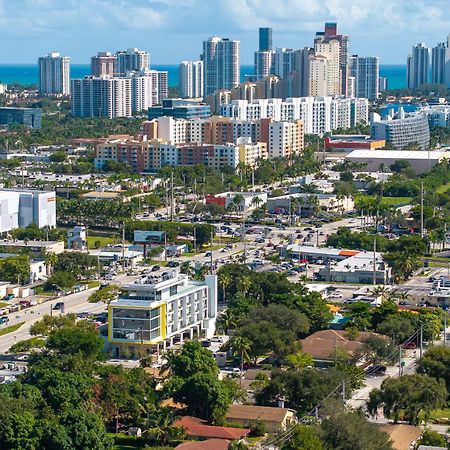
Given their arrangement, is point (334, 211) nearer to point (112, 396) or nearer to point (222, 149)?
point (222, 149)

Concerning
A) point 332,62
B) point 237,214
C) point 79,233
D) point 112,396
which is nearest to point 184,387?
point 112,396

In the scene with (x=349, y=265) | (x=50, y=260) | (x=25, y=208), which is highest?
(x=25, y=208)

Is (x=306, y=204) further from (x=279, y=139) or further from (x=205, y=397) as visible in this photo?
(x=205, y=397)

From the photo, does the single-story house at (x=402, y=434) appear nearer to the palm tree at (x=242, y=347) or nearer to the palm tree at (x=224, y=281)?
the palm tree at (x=242, y=347)

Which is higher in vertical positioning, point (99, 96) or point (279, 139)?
point (99, 96)

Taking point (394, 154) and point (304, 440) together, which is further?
point (394, 154)

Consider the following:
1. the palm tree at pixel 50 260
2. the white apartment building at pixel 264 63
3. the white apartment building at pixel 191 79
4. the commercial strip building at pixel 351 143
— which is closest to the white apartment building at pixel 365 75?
the white apartment building at pixel 264 63

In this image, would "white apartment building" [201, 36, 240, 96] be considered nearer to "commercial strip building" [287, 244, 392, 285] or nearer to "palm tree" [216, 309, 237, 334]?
"commercial strip building" [287, 244, 392, 285]

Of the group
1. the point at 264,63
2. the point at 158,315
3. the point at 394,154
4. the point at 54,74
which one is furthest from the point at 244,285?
the point at 54,74
